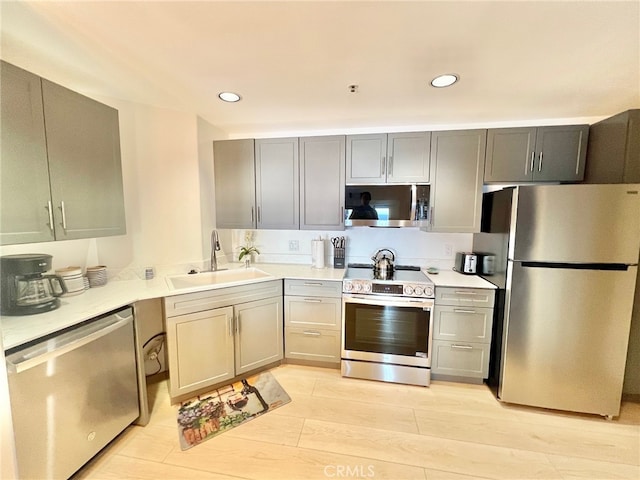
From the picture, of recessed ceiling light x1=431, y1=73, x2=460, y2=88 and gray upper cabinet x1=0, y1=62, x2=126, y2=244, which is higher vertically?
recessed ceiling light x1=431, y1=73, x2=460, y2=88

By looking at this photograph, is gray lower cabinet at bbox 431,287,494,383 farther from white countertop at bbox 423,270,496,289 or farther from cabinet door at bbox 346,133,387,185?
cabinet door at bbox 346,133,387,185

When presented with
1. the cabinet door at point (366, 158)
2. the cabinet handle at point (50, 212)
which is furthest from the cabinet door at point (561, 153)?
the cabinet handle at point (50, 212)

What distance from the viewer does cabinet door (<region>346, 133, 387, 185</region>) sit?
2.44 metres

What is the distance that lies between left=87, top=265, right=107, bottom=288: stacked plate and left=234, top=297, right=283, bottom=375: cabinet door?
1.03 metres

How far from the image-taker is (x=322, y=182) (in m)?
2.57

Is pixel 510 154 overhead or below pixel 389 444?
overhead

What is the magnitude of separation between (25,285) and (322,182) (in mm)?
2202

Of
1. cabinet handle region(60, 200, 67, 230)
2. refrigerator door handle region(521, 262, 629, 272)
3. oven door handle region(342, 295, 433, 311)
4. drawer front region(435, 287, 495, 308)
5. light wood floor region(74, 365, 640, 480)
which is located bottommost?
light wood floor region(74, 365, 640, 480)

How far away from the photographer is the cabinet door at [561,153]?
2.19m

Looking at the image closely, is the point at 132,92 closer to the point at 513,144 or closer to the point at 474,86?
the point at 474,86

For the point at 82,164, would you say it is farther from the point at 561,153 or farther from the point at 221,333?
the point at 561,153

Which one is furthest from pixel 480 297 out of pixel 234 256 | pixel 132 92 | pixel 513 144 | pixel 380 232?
pixel 132 92

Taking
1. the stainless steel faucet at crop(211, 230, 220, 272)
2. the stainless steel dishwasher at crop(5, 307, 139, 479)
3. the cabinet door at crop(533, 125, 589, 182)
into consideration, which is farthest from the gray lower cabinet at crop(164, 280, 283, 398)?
the cabinet door at crop(533, 125, 589, 182)

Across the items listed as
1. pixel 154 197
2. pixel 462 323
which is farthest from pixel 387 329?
pixel 154 197
